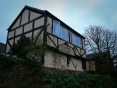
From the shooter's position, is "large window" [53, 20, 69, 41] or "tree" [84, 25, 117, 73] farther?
"tree" [84, 25, 117, 73]

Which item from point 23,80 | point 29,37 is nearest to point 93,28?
point 29,37

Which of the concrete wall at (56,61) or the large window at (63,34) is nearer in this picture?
the concrete wall at (56,61)

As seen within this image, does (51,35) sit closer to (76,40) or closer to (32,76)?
(32,76)

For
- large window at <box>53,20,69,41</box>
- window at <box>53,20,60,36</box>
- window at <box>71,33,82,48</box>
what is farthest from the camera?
window at <box>71,33,82,48</box>

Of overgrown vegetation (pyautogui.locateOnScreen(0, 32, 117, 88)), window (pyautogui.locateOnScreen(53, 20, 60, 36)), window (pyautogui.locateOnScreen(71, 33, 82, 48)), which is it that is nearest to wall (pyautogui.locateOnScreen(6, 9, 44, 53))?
window (pyautogui.locateOnScreen(53, 20, 60, 36))

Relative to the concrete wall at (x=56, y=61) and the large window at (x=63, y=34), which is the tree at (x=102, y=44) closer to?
the large window at (x=63, y=34)

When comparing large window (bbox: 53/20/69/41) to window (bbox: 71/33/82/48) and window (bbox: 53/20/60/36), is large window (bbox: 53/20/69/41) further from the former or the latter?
window (bbox: 71/33/82/48)

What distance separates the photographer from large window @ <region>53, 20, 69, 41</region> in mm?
11086

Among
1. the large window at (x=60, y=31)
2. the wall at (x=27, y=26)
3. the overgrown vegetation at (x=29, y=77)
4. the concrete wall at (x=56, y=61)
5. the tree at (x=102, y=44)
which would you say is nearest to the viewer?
the overgrown vegetation at (x=29, y=77)

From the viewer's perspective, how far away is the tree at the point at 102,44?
539 inches

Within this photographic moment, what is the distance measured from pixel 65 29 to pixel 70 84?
7762mm

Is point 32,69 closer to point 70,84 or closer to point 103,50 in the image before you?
point 70,84

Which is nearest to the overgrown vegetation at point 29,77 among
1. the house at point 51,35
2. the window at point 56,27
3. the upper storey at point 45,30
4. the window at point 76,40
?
the house at point 51,35

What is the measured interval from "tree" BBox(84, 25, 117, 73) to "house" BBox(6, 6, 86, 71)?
2817 millimetres
